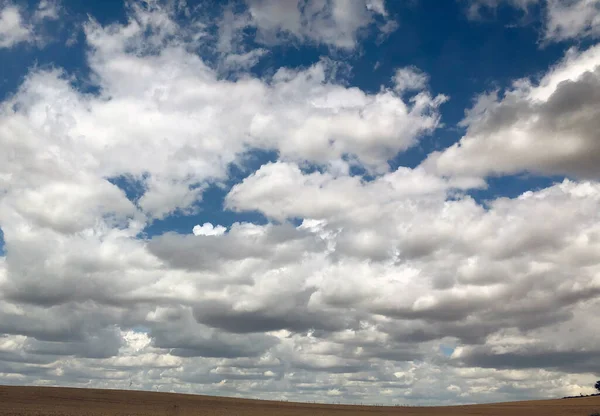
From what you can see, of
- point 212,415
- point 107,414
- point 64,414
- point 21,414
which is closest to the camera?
point 21,414

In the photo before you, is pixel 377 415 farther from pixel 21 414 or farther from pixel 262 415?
pixel 21 414

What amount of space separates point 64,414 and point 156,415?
23.3m

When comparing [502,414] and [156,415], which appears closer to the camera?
[156,415]

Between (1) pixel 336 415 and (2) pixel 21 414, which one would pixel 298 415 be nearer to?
(1) pixel 336 415

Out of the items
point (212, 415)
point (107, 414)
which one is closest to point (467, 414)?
point (212, 415)

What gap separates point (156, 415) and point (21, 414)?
1268 inches

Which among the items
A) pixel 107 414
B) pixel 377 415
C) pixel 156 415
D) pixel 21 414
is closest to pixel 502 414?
pixel 377 415

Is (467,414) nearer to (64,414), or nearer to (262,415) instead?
(262,415)

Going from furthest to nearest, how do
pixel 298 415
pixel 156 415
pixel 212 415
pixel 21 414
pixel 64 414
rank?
pixel 298 415
pixel 212 415
pixel 156 415
pixel 64 414
pixel 21 414

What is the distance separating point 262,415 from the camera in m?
141

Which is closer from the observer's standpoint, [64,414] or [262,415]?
[64,414]

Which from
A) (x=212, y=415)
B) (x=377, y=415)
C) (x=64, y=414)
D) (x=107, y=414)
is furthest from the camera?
(x=377, y=415)

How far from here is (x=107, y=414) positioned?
383ft

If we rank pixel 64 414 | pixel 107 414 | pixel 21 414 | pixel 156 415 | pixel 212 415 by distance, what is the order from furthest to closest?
pixel 212 415 < pixel 156 415 < pixel 107 414 < pixel 64 414 < pixel 21 414
